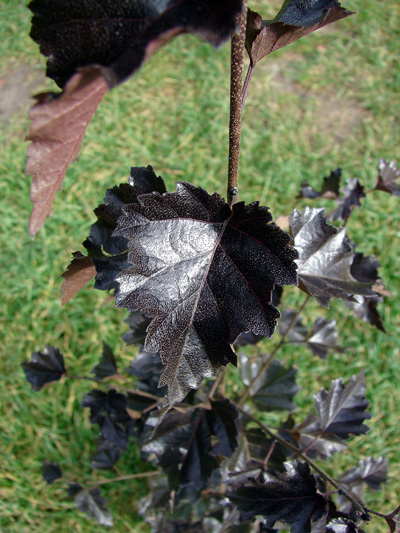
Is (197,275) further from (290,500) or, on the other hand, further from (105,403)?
(105,403)

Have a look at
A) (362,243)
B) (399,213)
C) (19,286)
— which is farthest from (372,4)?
(19,286)

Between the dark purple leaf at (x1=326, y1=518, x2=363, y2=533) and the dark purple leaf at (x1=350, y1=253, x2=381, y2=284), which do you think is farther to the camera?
the dark purple leaf at (x1=350, y1=253, x2=381, y2=284)

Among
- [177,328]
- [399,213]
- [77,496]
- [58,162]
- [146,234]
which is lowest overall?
[399,213]

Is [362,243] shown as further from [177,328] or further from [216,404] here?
[177,328]

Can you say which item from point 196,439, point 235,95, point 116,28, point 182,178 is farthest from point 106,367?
point 182,178

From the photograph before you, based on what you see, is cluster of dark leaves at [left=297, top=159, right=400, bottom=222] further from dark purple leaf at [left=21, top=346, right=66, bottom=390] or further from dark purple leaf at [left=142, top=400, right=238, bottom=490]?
dark purple leaf at [left=21, top=346, right=66, bottom=390]

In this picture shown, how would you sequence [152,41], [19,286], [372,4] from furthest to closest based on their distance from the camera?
[372,4]
[19,286]
[152,41]

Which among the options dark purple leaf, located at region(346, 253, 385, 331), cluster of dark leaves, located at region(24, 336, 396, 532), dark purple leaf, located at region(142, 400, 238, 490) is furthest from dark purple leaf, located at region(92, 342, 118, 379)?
dark purple leaf, located at region(346, 253, 385, 331)
